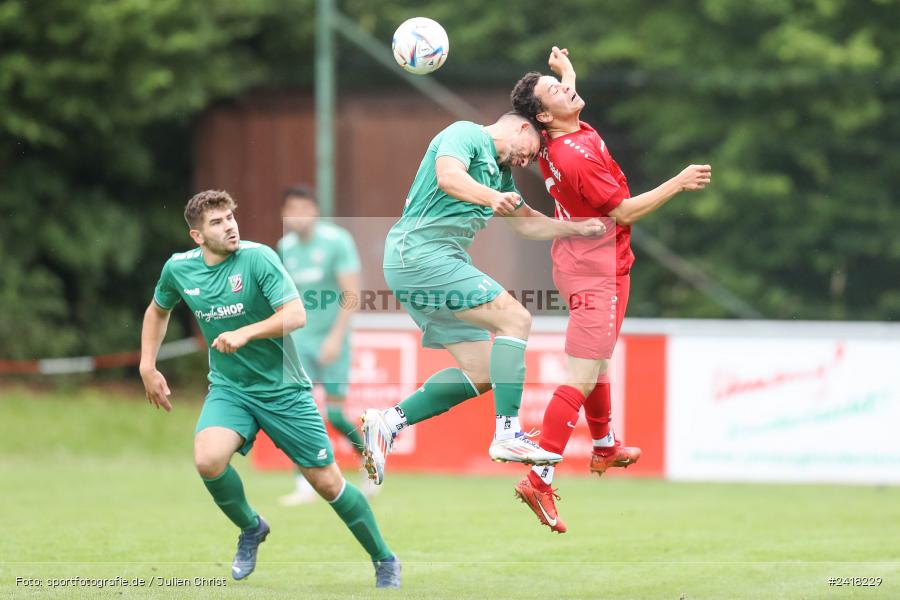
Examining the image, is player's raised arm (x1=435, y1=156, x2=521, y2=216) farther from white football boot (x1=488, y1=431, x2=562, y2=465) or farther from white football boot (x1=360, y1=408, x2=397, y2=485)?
white football boot (x1=360, y1=408, x2=397, y2=485)

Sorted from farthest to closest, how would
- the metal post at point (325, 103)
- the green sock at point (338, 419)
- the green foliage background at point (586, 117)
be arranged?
the green foliage background at point (586, 117)
the metal post at point (325, 103)
the green sock at point (338, 419)

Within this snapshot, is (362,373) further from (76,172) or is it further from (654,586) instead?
(76,172)

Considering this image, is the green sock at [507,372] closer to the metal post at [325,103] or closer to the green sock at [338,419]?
the green sock at [338,419]

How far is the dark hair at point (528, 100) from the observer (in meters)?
7.07

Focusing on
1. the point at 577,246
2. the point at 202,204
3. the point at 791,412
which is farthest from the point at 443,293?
the point at 791,412

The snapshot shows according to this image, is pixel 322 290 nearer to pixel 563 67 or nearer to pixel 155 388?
pixel 155 388

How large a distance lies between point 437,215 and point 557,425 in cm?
134

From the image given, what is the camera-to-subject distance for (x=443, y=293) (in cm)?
704

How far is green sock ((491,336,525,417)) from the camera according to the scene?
7039 millimetres

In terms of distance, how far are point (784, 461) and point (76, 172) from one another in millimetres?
11143

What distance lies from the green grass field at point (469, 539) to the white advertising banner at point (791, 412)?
0.23 metres

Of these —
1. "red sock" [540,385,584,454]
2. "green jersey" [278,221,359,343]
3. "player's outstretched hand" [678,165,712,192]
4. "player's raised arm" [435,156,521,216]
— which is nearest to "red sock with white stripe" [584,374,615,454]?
"red sock" [540,385,584,454]

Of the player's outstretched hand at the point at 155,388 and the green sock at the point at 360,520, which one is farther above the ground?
the player's outstretched hand at the point at 155,388

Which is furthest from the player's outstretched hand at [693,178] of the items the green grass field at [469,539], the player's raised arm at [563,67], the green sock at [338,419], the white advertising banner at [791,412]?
the white advertising banner at [791,412]
